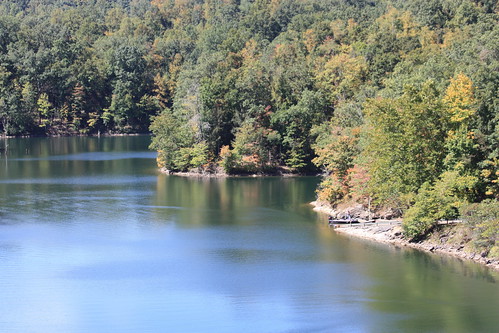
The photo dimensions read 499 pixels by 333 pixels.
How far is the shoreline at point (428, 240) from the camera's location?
37969 mm

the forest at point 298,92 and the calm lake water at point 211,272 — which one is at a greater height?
the forest at point 298,92

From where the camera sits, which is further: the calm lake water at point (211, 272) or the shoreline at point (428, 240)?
the shoreline at point (428, 240)

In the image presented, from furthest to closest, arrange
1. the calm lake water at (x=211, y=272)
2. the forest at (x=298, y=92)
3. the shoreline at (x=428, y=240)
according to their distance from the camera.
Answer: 1. the forest at (x=298, y=92)
2. the shoreline at (x=428, y=240)
3. the calm lake water at (x=211, y=272)

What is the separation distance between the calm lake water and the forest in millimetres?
4679

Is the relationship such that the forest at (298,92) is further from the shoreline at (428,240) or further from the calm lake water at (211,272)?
the calm lake water at (211,272)

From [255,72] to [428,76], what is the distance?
22.1 meters

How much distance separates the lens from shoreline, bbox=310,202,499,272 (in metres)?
38.0

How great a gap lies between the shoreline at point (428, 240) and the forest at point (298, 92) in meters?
0.92

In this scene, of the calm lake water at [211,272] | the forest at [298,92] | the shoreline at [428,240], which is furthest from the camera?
the forest at [298,92]

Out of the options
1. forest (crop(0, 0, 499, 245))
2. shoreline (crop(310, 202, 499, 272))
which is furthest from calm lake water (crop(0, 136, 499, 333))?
forest (crop(0, 0, 499, 245))

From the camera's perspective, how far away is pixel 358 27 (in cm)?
9144

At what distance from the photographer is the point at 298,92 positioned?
244ft

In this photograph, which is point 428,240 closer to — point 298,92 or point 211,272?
point 211,272

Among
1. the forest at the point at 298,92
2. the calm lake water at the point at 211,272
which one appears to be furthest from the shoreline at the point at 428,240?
the forest at the point at 298,92
